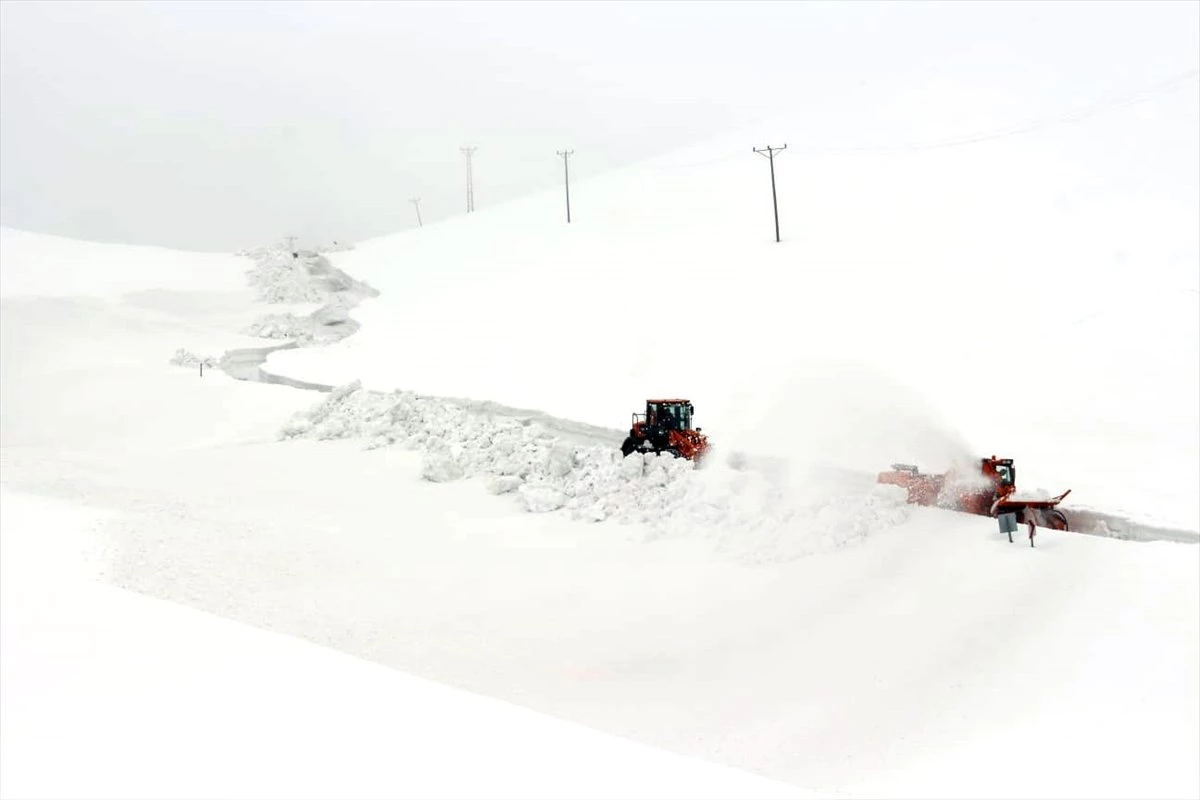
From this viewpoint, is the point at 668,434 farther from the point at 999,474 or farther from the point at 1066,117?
the point at 1066,117

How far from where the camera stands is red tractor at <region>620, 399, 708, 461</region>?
14484 millimetres

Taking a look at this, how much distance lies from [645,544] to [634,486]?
1807 millimetres

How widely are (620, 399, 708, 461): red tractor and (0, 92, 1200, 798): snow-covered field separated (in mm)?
433

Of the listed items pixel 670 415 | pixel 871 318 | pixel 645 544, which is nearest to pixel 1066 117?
pixel 871 318

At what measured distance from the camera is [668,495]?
516 inches

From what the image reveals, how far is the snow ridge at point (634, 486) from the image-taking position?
11.4m

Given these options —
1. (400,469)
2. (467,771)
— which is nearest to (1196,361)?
(400,469)

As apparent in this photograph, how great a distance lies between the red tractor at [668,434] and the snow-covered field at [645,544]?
43cm

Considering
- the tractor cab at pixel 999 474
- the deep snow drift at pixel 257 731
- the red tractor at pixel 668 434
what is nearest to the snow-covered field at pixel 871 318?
the red tractor at pixel 668 434

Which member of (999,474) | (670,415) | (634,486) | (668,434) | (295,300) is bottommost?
(634,486)

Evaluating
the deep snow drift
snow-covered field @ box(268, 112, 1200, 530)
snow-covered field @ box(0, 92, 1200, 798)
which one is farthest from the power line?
the deep snow drift

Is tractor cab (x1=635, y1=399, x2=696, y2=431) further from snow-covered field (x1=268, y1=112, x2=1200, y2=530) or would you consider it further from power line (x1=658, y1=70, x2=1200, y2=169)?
power line (x1=658, y1=70, x2=1200, y2=169)

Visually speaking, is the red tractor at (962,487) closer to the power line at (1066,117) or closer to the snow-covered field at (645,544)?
the snow-covered field at (645,544)

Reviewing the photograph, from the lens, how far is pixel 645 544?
12.0m
